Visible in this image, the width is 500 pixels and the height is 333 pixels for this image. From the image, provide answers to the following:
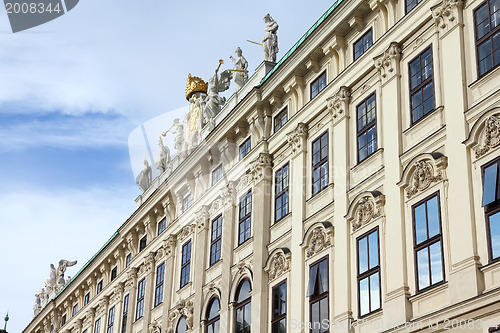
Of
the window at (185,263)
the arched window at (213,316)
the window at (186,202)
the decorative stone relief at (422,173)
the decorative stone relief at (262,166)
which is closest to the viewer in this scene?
the decorative stone relief at (422,173)

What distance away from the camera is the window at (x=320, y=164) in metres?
25.7

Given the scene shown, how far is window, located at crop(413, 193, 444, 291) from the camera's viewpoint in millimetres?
19672

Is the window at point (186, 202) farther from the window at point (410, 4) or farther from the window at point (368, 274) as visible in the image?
the window at point (410, 4)

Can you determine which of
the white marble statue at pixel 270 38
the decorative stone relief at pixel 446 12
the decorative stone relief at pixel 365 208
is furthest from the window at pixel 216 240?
the decorative stone relief at pixel 446 12

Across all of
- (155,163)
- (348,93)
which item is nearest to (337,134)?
(348,93)

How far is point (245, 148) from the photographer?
31.3 meters

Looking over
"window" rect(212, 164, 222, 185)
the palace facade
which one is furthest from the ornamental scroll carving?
"window" rect(212, 164, 222, 185)

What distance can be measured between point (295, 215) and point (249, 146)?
17.6ft

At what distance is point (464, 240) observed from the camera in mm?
18766

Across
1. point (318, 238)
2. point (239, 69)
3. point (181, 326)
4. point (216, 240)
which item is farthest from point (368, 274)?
point (239, 69)

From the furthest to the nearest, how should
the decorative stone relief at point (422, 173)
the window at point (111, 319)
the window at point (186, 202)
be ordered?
the window at point (111, 319), the window at point (186, 202), the decorative stone relief at point (422, 173)

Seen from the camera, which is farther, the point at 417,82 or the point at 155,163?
the point at 155,163

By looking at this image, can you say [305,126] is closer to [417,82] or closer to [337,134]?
[337,134]

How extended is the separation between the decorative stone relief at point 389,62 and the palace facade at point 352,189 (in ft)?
0.13
